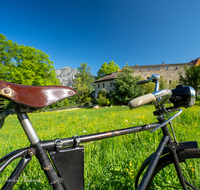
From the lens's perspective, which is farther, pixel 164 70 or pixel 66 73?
pixel 66 73

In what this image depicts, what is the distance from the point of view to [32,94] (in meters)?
0.73

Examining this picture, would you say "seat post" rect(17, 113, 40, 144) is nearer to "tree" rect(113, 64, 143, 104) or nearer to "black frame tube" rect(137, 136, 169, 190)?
"black frame tube" rect(137, 136, 169, 190)

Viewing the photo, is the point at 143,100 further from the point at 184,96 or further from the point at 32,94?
the point at 32,94

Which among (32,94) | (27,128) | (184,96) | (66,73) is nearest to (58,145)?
(27,128)

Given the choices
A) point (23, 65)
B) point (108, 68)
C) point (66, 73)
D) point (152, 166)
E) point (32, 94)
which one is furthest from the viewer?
point (66, 73)

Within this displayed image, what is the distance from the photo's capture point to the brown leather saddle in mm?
634

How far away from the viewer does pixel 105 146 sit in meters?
2.52

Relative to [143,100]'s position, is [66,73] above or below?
above

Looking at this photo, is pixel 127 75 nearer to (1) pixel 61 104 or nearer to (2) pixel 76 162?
(1) pixel 61 104

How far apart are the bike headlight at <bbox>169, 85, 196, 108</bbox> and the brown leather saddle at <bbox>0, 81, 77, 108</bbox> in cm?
95

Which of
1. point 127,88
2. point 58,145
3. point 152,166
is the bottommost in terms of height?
point 152,166

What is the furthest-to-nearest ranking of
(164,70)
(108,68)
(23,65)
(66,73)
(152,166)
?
(66,73), (108,68), (164,70), (23,65), (152,166)

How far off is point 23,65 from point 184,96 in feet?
82.6

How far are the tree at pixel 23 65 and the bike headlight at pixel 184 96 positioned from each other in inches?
863
